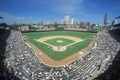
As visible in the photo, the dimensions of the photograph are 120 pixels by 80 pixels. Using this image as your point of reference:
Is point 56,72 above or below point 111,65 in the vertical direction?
below

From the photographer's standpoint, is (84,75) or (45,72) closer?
(84,75)

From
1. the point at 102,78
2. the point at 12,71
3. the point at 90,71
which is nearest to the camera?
the point at 102,78

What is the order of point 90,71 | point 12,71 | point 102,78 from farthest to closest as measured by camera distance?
point 90,71
point 12,71
point 102,78

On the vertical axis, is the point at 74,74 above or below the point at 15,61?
below

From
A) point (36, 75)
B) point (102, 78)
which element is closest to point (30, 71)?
point (36, 75)

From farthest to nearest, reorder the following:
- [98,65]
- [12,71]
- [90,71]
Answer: [98,65], [90,71], [12,71]

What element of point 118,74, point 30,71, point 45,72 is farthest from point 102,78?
point 30,71

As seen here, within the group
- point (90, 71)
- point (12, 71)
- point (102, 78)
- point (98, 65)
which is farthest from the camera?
point (98, 65)

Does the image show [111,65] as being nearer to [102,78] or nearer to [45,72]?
[102,78]

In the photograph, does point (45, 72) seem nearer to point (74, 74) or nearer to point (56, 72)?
point (56, 72)
